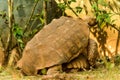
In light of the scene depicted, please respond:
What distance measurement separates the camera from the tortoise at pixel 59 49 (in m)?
6.11

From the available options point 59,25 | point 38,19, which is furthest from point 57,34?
point 38,19

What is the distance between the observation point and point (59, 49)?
619 centimetres

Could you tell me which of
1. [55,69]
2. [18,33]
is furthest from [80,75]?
[18,33]

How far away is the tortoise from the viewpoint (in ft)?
20.0

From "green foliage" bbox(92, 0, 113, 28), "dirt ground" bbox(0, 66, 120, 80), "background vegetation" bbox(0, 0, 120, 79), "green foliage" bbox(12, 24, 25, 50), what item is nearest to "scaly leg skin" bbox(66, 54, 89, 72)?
"dirt ground" bbox(0, 66, 120, 80)

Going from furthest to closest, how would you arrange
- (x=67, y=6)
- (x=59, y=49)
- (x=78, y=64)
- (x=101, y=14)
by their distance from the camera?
(x=67, y=6), (x=101, y=14), (x=78, y=64), (x=59, y=49)

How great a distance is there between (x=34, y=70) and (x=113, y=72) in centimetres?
118

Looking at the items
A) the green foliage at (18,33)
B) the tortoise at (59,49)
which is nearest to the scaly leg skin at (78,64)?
the tortoise at (59,49)

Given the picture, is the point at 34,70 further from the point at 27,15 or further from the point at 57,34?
the point at 27,15

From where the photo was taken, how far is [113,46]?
8039 mm

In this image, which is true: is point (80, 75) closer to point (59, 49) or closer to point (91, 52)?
point (59, 49)

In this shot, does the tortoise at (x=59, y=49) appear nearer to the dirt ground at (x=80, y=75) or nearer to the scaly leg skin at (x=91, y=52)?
the scaly leg skin at (x=91, y=52)

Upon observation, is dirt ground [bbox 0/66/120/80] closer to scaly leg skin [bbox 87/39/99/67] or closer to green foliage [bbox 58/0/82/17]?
scaly leg skin [bbox 87/39/99/67]

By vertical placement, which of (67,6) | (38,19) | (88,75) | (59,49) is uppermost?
(67,6)
